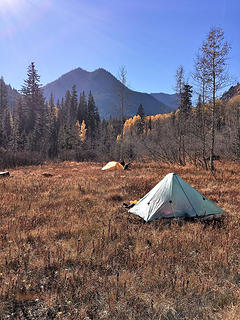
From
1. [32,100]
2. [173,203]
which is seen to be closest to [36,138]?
[32,100]

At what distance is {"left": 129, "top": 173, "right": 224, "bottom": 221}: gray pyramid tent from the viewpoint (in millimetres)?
5105

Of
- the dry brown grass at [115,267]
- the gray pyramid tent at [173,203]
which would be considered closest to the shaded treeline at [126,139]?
the gray pyramid tent at [173,203]

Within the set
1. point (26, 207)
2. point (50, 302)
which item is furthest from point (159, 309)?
point (26, 207)

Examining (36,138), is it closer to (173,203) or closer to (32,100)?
(32,100)

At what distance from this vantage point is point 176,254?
346cm

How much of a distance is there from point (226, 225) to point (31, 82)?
2020 inches

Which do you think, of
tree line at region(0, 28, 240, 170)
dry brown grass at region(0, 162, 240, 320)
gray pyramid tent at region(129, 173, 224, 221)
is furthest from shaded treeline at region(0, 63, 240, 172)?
dry brown grass at region(0, 162, 240, 320)

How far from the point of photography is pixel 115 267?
3.10 meters

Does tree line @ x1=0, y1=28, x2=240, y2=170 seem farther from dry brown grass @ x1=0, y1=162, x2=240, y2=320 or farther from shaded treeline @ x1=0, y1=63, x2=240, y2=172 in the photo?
dry brown grass @ x1=0, y1=162, x2=240, y2=320

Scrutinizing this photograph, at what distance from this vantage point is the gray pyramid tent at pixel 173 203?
5.11 m

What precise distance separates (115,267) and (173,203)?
2632 millimetres

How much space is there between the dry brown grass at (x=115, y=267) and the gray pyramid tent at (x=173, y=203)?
0.35m

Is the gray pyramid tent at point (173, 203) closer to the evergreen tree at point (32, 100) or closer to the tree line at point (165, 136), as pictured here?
the tree line at point (165, 136)

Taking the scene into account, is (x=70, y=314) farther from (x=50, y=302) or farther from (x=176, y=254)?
(x=176, y=254)
